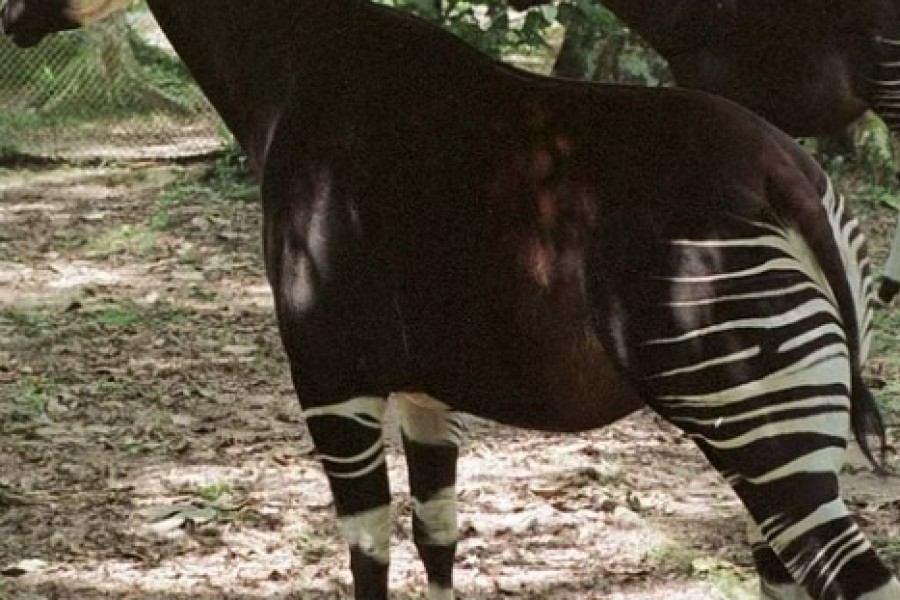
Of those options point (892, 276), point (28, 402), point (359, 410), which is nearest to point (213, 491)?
point (28, 402)

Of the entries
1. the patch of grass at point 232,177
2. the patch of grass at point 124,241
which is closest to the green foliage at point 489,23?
the patch of grass at point 232,177

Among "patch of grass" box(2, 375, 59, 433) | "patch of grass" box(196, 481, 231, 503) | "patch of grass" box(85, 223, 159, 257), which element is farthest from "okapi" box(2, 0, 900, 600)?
"patch of grass" box(85, 223, 159, 257)

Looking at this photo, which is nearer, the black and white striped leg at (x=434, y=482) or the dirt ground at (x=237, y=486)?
the black and white striped leg at (x=434, y=482)

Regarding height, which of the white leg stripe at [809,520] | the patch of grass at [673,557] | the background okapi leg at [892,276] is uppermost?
the white leg stripe at [809,520]

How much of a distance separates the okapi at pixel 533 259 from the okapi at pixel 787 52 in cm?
153

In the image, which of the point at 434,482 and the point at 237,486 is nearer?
the point at 434,482

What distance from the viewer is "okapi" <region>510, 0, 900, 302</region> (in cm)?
457

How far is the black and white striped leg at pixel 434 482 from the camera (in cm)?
339

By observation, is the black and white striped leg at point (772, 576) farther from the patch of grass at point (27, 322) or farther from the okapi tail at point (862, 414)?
the patch of grass at point (27, 322)

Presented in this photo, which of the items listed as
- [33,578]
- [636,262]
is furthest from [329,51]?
[33,578]

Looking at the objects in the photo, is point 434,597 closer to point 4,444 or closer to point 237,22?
point 237,22

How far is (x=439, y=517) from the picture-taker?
11.3ft

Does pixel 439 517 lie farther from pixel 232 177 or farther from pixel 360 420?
pixel 232 177

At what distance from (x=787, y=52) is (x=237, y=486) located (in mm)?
2152
